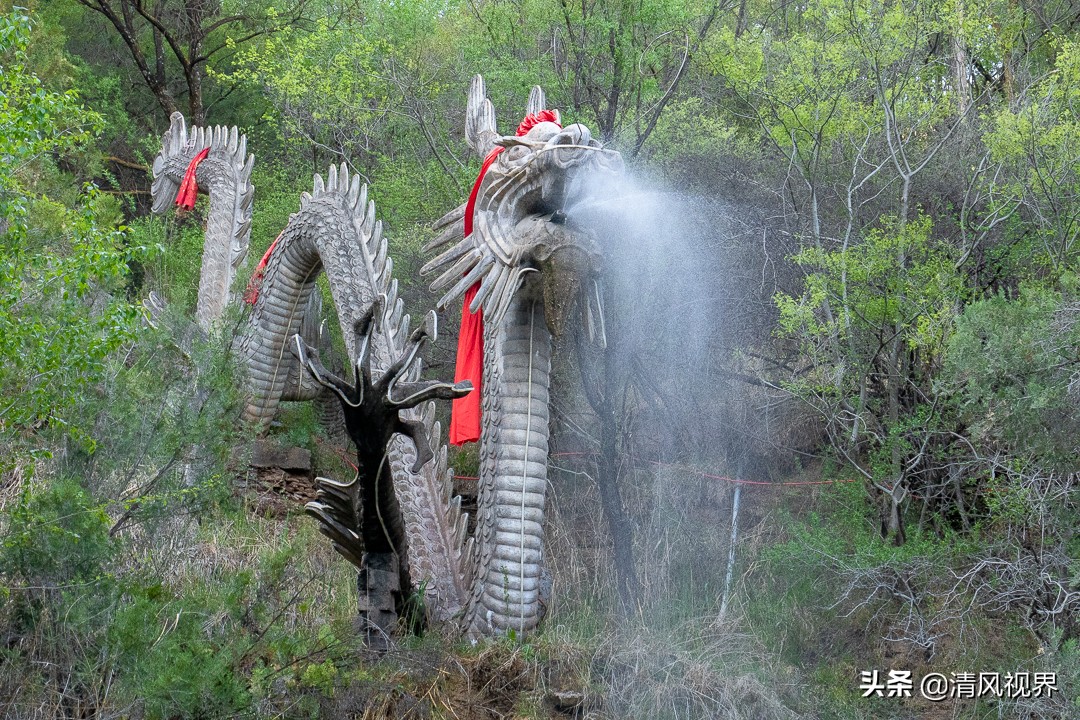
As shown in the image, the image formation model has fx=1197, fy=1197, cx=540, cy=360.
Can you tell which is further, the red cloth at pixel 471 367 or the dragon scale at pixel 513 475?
the red cloth at pixel 471 367

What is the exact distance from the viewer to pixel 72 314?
20.3 feet

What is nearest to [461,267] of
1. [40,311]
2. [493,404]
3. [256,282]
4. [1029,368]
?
[493,404]

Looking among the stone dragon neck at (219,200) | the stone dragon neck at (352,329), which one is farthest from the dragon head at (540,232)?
the stone dragon neck at (219,200)

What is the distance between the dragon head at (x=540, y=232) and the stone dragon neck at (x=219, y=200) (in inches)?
158

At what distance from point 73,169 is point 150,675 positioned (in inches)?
484

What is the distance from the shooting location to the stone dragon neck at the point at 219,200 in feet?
35.0

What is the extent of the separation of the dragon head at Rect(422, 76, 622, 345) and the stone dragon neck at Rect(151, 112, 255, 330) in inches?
158

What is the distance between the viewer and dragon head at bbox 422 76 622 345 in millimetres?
6309

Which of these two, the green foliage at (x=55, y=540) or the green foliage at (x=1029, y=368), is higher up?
the green foliage at (x=1029, y=368)

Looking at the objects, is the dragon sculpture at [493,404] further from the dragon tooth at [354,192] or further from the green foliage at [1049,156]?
the green foliage at [1049,156]

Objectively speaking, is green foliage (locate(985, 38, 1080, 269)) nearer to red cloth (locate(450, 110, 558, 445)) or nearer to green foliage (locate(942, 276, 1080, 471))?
green foliage (locate(942, 276, 1080, 471))

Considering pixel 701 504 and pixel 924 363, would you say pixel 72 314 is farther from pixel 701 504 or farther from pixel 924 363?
pixel 924 363

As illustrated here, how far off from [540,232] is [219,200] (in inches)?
225

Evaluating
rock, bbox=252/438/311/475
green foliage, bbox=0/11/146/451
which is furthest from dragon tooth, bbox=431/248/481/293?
rock, bbox=252/438/311/475
